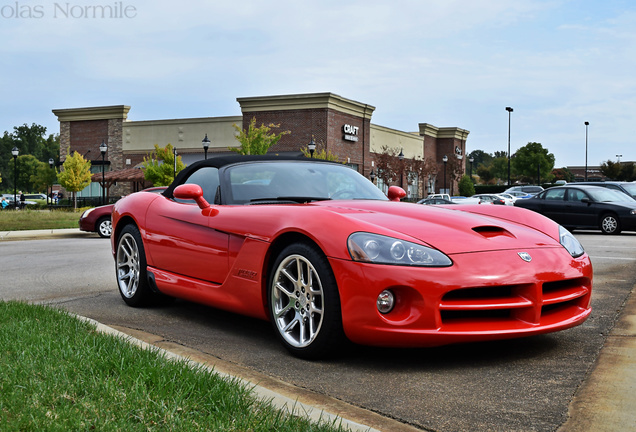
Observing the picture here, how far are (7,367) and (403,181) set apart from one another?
59187mm

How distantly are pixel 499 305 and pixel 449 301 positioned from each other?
0.98ft

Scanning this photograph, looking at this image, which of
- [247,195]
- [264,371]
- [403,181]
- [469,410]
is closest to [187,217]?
[247,195]

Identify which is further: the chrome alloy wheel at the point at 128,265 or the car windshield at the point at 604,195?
the car windshield at the point at 604,195

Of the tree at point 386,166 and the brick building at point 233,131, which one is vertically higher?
the brick building at point 233,131

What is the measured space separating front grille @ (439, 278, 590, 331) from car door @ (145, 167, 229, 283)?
1780 mm

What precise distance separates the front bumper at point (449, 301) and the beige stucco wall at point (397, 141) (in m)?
52.2

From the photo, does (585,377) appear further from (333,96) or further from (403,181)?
(403,181)

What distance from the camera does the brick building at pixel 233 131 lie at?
4850 centimetres

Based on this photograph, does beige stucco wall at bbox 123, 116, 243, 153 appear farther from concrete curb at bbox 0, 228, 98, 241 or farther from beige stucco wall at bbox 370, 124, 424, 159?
concrete curb at bbox 0, 228, 98, 241

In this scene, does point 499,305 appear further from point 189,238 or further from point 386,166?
point 386,166

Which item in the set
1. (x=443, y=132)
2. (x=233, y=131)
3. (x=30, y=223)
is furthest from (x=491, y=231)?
(x=443, y=132)

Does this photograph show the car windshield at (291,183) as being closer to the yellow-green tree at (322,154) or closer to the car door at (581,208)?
the car door at (581,208)

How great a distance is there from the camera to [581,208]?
18.7 metres

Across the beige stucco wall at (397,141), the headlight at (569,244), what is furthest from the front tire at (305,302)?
the beige stucco wall at (397,141)
